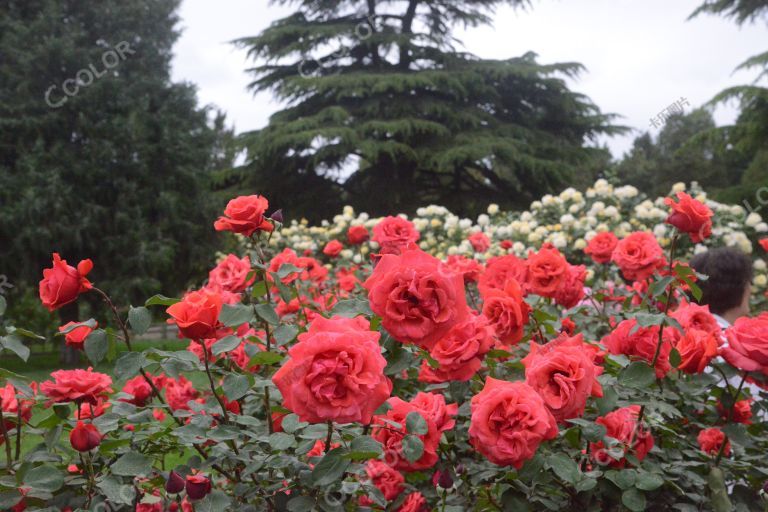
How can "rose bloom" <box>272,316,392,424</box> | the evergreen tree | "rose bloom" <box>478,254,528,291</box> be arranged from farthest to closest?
the evergreen tree → "rose bloom" <box>478,254,528,291</box> → "rose bloom" <box>272,316,392,424</box>

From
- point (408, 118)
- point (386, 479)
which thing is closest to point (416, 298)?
point (386, 479)

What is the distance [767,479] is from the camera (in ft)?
4.86

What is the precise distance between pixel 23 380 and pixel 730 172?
1151 inches

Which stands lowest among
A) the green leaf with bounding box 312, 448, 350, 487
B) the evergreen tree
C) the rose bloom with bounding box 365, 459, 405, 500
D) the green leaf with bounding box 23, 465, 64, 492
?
the rose bloom with bounding box 365, 459, 405, 500

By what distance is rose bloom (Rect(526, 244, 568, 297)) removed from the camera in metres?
1.86

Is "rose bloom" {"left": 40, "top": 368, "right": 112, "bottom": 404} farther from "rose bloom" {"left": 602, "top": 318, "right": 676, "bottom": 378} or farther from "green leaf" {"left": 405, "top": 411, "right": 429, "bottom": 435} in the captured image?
"rose bloom" {"left": 602, "top": 318, "right": 676, "bottom": 378}

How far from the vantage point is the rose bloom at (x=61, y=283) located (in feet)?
4.41

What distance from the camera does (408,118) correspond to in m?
13.8

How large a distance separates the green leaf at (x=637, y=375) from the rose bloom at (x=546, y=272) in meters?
0.55

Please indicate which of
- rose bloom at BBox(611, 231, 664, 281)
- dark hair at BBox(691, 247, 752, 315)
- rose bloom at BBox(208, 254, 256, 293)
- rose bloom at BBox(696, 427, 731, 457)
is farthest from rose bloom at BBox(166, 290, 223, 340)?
dark hair at BBox(691, 247, 752, 315)

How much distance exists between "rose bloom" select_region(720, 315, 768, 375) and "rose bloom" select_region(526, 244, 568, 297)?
1.83ft

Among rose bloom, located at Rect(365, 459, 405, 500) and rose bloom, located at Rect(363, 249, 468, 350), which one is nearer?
rose bloom, located at Rect(363, 249, 468, 350)

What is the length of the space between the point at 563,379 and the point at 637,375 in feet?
0.78

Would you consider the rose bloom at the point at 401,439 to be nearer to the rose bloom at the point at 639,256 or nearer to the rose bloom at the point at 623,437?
the rose bloom at the point at 623,437
